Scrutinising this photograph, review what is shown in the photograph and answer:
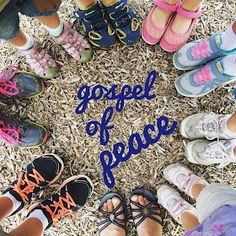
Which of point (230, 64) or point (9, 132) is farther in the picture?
point (9, 132)

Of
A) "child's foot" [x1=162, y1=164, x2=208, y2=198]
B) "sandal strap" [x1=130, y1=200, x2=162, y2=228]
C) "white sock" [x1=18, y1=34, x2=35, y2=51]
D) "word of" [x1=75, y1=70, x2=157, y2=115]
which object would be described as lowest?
"sandal strap" [x1=130, y1=200, x2=162, y2=228]

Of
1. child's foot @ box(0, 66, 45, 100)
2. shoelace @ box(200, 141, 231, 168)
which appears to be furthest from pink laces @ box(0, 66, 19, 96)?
shoelace @ box(200, 141, 231, 168)

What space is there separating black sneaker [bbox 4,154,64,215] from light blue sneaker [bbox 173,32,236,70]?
25.0 inches

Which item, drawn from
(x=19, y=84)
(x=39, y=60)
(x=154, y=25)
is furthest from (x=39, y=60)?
(x=154, y=25)

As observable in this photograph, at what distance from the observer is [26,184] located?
138 centimetres

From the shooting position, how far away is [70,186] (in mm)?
1409

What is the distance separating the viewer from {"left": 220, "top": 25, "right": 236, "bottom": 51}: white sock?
117cm

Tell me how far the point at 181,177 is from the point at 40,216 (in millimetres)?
552

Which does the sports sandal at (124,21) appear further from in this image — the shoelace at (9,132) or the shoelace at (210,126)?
the shoelace at (9,132)

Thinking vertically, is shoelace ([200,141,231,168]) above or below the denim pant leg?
below

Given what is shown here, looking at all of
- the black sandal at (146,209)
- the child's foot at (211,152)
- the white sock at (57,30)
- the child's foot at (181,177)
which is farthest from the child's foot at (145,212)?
the white sock at (57,30)

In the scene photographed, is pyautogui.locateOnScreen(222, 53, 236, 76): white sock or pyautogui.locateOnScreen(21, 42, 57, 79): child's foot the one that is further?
pyautogui.locateOnScreen(21, 42, 57, 79): child's foot

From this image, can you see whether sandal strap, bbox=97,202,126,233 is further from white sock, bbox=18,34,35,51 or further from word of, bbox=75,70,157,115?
white sock, bbox=18,34,35,51

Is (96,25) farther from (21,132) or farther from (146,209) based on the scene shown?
(146,209)
